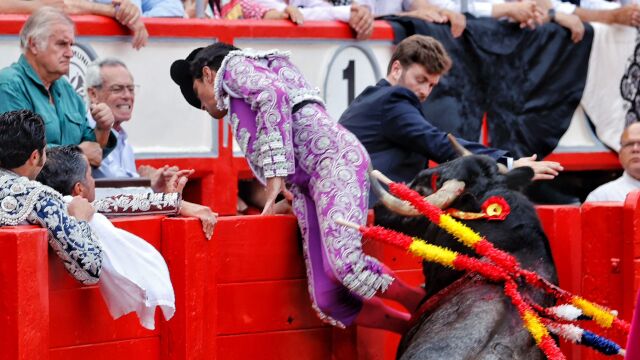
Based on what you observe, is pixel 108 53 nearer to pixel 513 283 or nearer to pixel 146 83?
pixel 146 83

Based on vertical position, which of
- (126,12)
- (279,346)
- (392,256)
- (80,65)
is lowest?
(279,346)

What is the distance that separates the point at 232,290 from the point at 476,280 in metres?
0.87

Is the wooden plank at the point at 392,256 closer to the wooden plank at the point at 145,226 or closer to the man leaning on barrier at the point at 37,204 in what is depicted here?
the wooden plank at the point at 145,226

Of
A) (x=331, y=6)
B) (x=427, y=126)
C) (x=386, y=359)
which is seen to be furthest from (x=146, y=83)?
(x=386, y=359)

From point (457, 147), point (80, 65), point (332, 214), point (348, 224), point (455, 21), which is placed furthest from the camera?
point (455, 21)

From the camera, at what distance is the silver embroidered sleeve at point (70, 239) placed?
15.6ft

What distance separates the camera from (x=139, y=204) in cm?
540

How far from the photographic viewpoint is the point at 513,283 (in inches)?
216

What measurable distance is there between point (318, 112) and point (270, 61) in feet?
0.85

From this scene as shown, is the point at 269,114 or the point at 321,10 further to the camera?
the point at 321,10

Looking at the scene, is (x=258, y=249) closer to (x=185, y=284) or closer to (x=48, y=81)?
(x=185, y=284)

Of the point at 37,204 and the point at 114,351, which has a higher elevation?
the point at 37,204

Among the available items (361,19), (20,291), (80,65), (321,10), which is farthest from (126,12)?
(20,291)

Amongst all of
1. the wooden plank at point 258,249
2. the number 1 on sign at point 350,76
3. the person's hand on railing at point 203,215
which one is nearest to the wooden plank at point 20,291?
the person's hand on railing at point 203,215
